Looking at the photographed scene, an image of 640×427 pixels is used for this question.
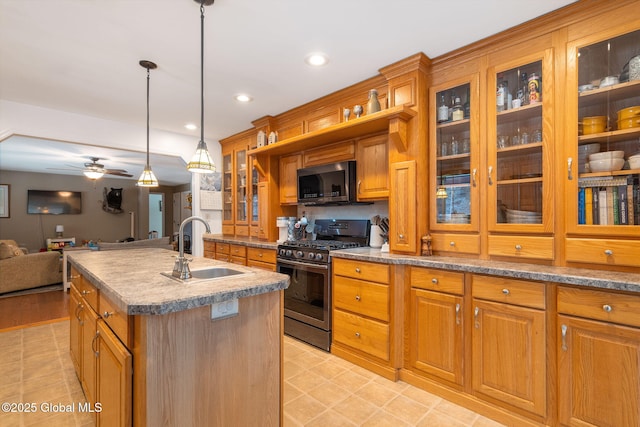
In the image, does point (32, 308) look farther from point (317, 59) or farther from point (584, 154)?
point (584, 154)

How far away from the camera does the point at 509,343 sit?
179 centimetres

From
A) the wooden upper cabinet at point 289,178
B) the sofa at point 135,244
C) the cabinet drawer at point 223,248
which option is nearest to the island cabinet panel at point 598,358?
the wooden upper cabinet at point 289,178

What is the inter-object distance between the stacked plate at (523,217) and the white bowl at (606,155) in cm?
41

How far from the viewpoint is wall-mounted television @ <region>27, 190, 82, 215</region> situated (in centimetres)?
783

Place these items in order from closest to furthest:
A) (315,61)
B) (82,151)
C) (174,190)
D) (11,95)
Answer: (315,61) < (11,95) < (82,151) < (174,190)

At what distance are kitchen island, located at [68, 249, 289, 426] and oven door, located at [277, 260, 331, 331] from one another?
3.99 ft

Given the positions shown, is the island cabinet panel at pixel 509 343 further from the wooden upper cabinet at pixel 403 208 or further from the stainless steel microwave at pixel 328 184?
the stainless steel microwave at pixel 328 184

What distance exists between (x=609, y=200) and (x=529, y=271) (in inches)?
23.7

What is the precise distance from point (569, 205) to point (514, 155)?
463 mm

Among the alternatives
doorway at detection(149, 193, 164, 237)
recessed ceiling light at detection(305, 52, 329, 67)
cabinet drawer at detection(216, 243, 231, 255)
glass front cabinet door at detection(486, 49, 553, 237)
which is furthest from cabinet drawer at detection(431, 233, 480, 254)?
doorway at detection(149, 193, 164, 237)

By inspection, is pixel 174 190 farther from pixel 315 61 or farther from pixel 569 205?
pixel 569 205

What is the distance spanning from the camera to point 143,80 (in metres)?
2.78

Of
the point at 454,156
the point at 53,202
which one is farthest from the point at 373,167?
the point at 53,202

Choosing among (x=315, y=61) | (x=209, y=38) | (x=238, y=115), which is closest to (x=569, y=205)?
(x=315, y=61)
